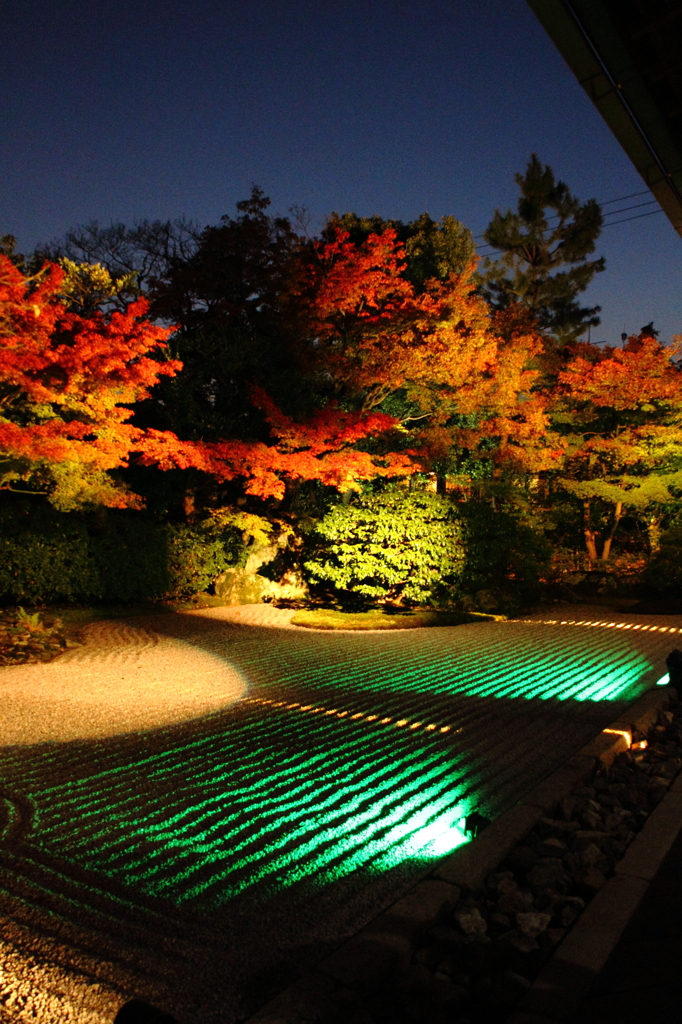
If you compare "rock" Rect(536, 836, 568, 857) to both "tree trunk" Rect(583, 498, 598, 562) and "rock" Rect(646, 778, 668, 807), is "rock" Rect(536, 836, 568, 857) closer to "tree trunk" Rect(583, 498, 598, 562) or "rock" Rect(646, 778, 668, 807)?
"rock" Rect(646, 778, 668, 807)

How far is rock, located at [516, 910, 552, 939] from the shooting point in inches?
84.2

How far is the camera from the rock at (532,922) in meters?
2.14

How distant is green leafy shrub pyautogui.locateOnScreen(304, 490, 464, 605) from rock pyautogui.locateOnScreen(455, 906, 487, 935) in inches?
325

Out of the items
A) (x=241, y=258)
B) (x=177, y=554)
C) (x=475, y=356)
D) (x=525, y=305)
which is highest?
(x=525, y=305)

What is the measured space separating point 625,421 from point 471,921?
47.5 feet

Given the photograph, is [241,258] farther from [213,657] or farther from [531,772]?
[531,772]

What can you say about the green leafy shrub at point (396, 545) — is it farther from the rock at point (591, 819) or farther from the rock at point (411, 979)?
the rock at point (411, 979)

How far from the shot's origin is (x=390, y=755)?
3.79 m

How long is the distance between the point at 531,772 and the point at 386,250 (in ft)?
35.0

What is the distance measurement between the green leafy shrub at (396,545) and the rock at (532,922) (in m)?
8.22

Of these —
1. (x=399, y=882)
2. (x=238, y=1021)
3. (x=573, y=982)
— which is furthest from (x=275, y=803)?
(x=573, y=982)

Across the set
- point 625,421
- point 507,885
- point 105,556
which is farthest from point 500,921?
point 625,421

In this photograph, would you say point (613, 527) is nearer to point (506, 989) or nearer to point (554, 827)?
point (554, 827)

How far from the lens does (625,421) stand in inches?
577
